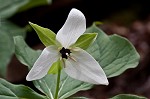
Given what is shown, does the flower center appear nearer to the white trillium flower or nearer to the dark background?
the white trillium flower

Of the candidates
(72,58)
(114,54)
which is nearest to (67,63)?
(72,58)

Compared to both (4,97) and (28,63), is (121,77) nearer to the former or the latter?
(28,63)

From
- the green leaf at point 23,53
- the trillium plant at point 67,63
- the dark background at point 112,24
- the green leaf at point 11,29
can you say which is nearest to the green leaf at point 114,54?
the trillium plant at point 67,63

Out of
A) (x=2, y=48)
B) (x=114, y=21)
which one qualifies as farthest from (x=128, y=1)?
(x=2, y=48)

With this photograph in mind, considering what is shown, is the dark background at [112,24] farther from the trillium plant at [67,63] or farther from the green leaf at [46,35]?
the green leaf at [46,35]

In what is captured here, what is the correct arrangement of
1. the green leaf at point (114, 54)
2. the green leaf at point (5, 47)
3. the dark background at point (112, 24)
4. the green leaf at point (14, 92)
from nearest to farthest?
the green leaf at point (14, 92) < the green leaf at point (114, 54) < the green leaf at point (5, 47) < the dark background at point (112, 24)

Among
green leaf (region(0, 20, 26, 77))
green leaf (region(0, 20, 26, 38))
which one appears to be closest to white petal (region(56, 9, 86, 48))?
green leaf (region(0, 20, 26, 77))
